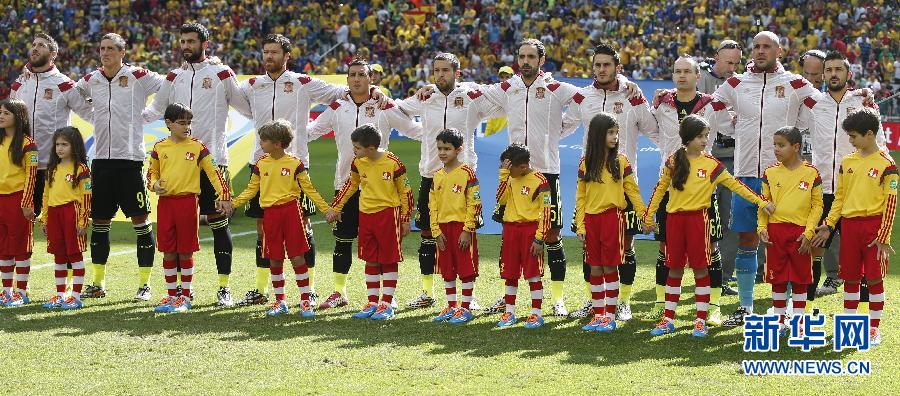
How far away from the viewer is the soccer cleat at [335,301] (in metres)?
9.70

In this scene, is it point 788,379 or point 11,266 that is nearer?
point 788,379

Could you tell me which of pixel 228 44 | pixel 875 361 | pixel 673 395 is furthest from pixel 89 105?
pixel 228 44

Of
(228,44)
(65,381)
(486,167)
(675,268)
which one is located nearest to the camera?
(65,381)

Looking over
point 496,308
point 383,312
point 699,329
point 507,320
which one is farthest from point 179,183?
point 699,329

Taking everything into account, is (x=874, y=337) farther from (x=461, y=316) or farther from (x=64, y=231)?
(x=64, y=231)

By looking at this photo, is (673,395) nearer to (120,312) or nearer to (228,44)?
(120,312)

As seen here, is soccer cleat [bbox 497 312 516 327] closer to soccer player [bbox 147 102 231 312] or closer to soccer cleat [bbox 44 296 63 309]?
soccer player [bbox 147 102 231 312]

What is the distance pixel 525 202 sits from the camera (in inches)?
346

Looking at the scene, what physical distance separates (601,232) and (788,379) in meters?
2.01

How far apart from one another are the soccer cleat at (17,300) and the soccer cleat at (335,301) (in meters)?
2.46

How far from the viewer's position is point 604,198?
28.1 feet

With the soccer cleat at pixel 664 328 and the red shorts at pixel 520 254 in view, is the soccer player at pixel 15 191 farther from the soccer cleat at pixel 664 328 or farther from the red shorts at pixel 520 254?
the soccer cleat at pixel 664 328

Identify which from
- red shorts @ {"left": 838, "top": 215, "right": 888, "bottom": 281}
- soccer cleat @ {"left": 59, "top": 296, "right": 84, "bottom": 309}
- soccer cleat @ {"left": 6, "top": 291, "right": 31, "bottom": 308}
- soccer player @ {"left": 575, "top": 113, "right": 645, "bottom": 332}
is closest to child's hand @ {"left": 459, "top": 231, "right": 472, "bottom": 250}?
soccer player @ {"left": 575, "top": 113, "right": 645, "bottom": 332}

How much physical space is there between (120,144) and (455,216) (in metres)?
3.05
